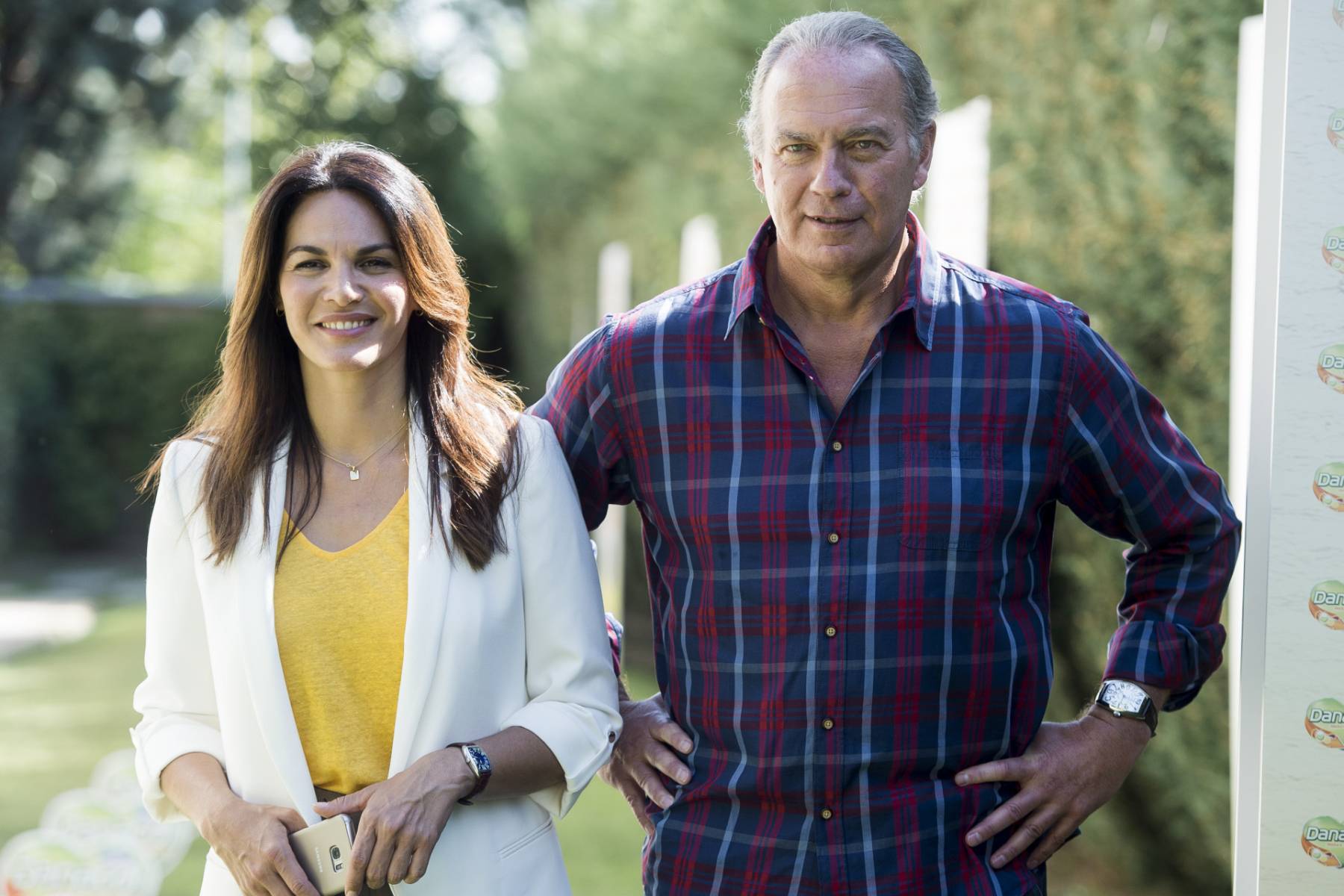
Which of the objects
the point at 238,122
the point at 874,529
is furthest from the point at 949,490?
the point at 238,122

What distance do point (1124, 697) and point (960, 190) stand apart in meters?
2.39

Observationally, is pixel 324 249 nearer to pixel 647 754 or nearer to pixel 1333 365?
pixel 647 754

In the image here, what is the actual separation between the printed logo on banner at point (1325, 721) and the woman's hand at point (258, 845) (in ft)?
5.00

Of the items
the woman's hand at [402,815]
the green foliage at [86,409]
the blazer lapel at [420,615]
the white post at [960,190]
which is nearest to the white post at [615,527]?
the white post at [960,190]

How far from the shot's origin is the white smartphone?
206cm

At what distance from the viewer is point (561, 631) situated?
89.4 inches

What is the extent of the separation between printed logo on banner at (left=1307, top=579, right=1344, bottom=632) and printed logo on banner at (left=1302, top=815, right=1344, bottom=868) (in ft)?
0.98

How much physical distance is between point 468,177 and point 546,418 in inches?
639

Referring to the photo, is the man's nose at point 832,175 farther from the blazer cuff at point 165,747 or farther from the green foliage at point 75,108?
the green foliage at point 75,108

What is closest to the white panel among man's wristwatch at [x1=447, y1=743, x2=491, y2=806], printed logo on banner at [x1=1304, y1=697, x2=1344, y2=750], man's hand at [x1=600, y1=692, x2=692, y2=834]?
printed logo on banner at [x1=1304, y1=697, x2=1344, y2=750]

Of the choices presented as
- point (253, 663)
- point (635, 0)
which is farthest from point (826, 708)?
point (635, 0)

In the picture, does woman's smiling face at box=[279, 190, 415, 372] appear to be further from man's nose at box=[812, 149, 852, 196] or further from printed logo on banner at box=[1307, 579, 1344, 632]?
printed logo on banner at box=[1307, 579, 1344, 632]

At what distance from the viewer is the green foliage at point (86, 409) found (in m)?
14.4

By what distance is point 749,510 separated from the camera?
226 cm
